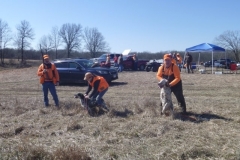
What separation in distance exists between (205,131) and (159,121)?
1.20 metres

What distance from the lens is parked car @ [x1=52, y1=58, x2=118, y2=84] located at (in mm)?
16984

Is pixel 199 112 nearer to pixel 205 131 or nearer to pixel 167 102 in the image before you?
pixel 167 102

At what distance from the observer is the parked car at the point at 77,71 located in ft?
55.7

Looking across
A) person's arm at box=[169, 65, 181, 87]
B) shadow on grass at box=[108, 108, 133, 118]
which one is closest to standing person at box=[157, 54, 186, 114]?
person's arm at box=[169, 65, 181, 87]

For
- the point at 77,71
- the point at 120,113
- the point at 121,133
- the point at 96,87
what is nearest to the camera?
the point at 121,133

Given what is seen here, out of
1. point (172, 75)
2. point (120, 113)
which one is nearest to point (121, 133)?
point (120, 113)

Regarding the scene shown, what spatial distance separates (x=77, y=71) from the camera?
57.0 ft

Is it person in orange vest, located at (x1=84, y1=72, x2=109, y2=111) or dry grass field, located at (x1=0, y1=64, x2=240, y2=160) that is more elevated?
person in orange vest, located at (x1=84, y1=72, x2=109, y2=111)

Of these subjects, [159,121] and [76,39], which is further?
[76,39]

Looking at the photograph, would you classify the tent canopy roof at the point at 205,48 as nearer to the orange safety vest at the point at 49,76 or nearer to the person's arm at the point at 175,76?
the orange safety vest at the point at 49,76

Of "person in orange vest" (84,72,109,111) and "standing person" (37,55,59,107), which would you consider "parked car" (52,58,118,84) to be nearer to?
"standing person" (37,55,59,107)

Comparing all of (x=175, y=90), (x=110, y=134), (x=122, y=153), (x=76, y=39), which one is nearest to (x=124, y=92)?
(x=175, y=90)

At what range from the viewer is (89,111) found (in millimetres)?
8547

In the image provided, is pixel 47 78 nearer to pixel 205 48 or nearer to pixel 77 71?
pixel 77 71
